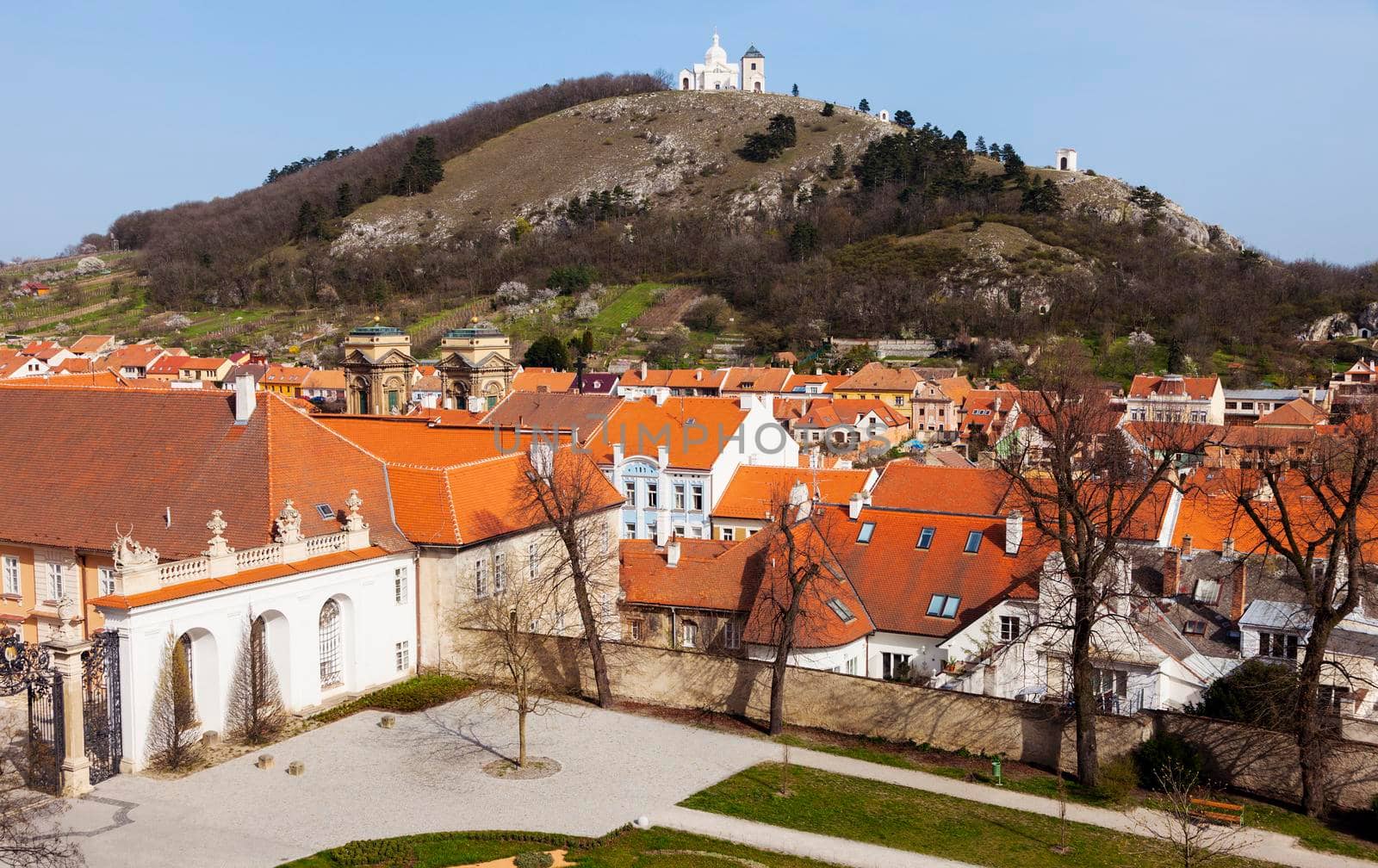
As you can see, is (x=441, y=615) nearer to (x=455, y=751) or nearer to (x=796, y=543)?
(x=455, y=751)

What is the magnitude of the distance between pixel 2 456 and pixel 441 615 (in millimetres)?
13913

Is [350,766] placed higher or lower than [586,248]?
lower

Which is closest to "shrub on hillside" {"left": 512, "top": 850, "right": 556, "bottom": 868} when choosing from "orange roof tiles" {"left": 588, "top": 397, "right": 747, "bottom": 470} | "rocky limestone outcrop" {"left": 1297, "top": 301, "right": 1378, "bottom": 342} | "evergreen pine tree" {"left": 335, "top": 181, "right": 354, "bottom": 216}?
"orange roof tiles" {"left": 588, "top": 397, "right": 747, "bottom": 470}

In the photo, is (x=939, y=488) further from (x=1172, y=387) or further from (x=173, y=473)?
(x=1172, y=387)

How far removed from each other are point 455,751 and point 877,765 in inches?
364

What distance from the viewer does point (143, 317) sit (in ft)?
489

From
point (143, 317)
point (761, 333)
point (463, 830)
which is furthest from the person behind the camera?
point (143, 317)

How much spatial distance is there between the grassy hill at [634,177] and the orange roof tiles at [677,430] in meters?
117

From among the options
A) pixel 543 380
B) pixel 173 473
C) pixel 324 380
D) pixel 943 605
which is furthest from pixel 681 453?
pixel 324 380

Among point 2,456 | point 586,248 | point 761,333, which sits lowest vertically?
point 2,456

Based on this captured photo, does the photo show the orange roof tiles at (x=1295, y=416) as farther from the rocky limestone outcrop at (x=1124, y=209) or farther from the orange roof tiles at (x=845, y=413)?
the rocky limestone outcrop at (x=1124, y=209)

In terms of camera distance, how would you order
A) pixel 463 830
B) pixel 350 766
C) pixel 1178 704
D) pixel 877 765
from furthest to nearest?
pixel 1178 704
pixel 877 765
pixel 350 766
pixel 463 830

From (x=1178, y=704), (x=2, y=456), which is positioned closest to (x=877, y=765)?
(x=1178, y=704)

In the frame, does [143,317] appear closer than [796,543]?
No
